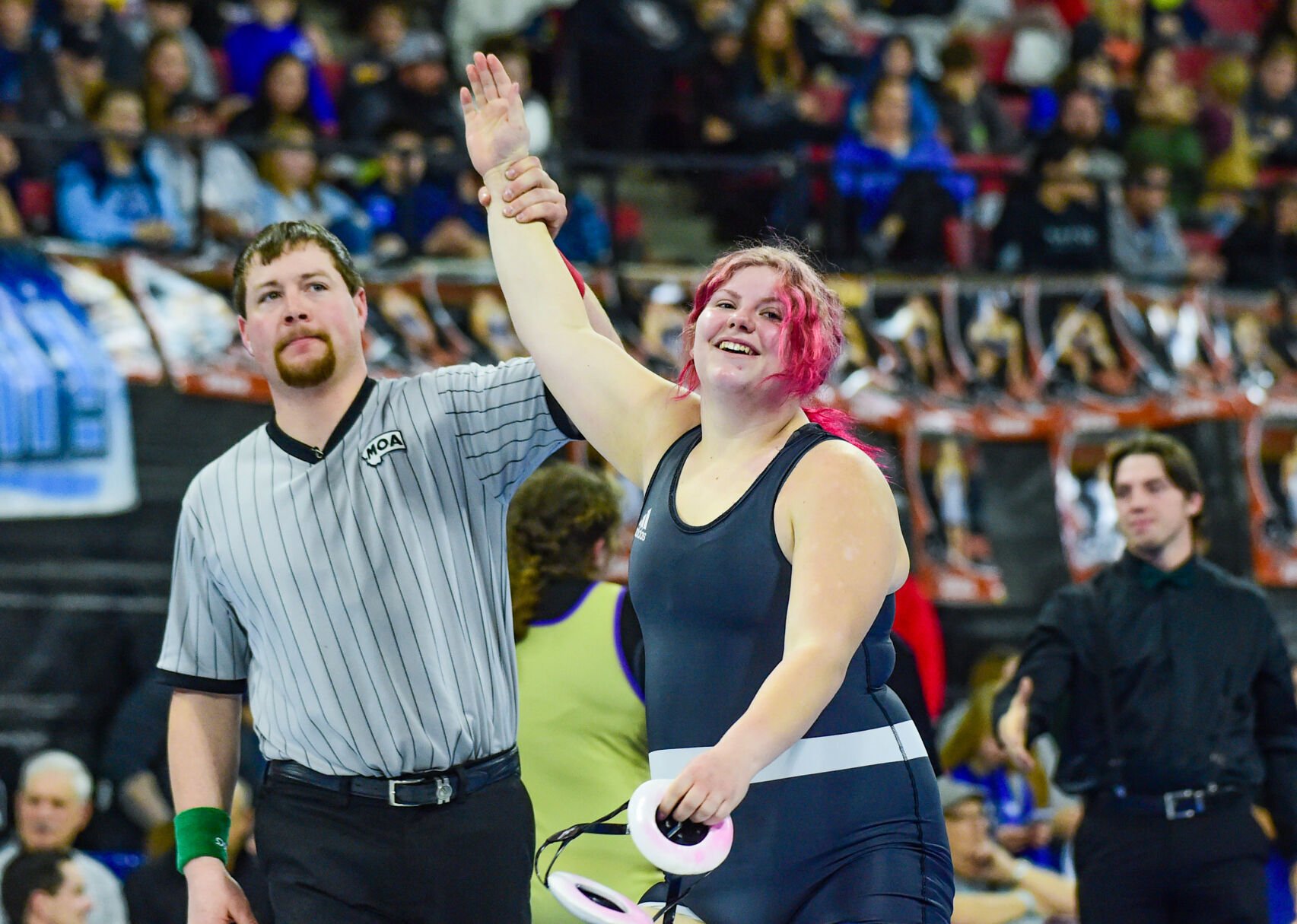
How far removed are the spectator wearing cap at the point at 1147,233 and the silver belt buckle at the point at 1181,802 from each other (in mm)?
4982

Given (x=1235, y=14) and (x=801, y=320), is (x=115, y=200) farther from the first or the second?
(x=1235, y=14)

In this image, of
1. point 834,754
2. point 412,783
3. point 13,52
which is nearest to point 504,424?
point 412,783

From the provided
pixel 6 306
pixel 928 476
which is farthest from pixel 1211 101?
pixel 6 306

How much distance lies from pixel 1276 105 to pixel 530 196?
948cm

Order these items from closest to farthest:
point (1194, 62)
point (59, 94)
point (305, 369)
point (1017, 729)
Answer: point (305, 369) < point (1017, 729) < point (59, 94) < point (1194, 62)

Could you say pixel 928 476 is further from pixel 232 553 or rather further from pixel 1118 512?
pixel 232 553

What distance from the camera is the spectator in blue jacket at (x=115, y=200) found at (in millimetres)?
6875

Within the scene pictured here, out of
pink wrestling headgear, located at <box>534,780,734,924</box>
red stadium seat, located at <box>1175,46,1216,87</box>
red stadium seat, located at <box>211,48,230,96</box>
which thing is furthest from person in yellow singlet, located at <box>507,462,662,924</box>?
red stadium seat, located at <box>1175,46,1216,87</box>

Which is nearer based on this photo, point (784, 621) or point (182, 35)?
point (784, 621)

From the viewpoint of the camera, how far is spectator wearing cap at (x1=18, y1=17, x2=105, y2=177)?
7141mm

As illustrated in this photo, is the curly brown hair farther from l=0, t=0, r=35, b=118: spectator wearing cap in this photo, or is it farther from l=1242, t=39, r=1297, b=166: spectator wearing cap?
l=1242, t=39, r=1297, b=166: spectator wearing cap

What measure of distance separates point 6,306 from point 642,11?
4298 millimetres

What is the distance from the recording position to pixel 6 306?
240 inches

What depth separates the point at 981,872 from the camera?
261 inches
